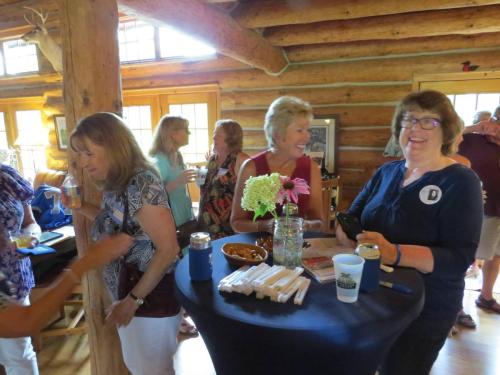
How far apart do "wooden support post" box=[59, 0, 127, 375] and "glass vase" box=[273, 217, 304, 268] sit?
1.04m

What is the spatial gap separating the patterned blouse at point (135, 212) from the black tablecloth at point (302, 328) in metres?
0.35

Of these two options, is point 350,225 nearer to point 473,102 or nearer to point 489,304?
point 489,304

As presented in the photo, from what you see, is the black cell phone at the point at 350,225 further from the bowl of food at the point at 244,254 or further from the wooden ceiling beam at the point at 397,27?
the wooden ceiling beam at the point at 397,27

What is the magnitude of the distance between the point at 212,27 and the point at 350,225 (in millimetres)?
2450

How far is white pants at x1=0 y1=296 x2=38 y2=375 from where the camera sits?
1740 mm

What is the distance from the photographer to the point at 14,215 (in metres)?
1.79

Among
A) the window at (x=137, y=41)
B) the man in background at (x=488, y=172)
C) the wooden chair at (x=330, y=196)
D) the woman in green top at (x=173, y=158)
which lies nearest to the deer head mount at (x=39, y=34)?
the window at (x=137, y=41)

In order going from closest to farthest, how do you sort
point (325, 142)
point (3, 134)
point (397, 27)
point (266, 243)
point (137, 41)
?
1. point (266, 243)
2. point (397, 27)
3. point (325, 142)
4. point (137, 41)
5. point (3, 134)

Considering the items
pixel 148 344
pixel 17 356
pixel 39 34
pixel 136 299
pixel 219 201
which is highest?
pixel 39 34

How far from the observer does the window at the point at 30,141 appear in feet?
20.9

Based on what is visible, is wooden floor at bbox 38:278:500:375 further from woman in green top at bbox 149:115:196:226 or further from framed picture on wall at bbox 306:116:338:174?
framed picture on wall at bbox 306:116:338:174

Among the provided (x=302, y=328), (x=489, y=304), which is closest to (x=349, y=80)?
(x=489, y=304)

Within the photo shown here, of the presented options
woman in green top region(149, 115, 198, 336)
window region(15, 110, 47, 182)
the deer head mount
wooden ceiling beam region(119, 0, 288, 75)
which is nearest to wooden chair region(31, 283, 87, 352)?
woman in green top region(149, 115, 198, 336)

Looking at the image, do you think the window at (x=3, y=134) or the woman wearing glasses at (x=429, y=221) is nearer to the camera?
the woman wearing glasses at (x=429, y=221)
